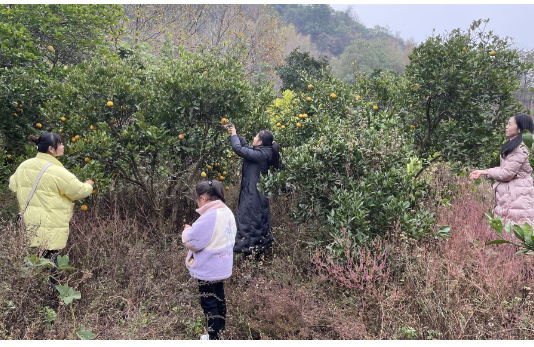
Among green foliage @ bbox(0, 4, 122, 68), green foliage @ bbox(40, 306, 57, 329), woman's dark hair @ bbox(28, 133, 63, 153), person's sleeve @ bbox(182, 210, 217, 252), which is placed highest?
green foliage @ bbox(0, 4, 122, 68)

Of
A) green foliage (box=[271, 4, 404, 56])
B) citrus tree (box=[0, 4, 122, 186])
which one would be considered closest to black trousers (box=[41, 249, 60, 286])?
citrus tree (box=[0, 4, 122, 186])

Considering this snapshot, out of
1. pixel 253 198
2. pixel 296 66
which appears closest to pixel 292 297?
pixel 253 198

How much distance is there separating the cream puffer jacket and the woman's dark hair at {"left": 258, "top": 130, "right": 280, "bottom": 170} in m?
1.60

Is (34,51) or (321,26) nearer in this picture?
(34,51)

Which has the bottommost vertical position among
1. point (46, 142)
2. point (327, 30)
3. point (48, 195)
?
point (48, 195)

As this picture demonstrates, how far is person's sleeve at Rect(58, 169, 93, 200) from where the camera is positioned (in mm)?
2805

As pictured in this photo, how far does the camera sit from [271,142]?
3.73 meters

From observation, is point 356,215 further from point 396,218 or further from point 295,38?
point 295,38

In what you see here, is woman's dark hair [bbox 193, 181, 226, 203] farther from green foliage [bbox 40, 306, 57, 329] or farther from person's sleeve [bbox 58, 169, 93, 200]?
green foliage [bbox 40, 306, 57, 329]

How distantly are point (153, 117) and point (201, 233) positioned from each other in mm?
1773

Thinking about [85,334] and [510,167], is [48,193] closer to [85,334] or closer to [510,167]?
[85,334]

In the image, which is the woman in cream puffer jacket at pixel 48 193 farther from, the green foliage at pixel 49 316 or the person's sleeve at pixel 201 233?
the person's sleeve at pixel 201 233

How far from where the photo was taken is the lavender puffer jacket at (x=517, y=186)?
3.45 metres

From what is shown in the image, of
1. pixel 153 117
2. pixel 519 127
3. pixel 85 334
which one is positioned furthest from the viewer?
pixel 153 117
